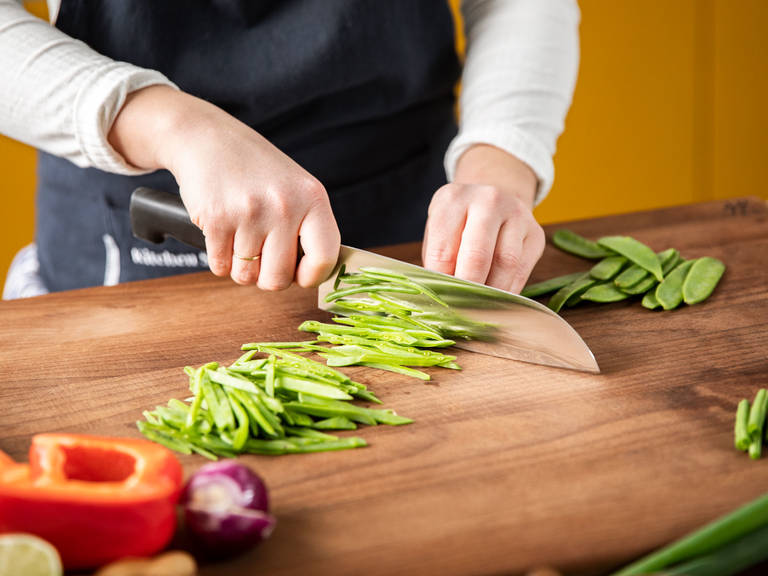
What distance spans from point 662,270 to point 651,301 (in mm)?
137

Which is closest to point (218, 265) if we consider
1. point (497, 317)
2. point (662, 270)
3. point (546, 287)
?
point (497, 317)

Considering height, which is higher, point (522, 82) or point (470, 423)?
point (522, 82)

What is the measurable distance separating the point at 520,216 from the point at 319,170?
0.54 metres

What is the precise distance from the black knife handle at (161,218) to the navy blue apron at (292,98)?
221 millimetres

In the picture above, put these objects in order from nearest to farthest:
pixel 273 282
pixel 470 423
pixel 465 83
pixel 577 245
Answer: pixel 470 423 → pixel 273 282 → pixel 577 245 → pixel 465 83

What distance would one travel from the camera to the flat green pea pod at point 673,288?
1434 mm

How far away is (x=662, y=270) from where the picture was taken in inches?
61.5

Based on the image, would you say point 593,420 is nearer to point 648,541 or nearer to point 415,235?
point 648,541

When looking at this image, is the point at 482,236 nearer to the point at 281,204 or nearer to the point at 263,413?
the point at 281,204

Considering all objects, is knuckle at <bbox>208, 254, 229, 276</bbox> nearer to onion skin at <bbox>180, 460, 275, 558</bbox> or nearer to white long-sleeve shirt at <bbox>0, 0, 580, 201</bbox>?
white long-sleeve shirt at <bbox>0, 0, 580, 201</bbox>

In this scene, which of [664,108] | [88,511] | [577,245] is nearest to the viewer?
[88,511]

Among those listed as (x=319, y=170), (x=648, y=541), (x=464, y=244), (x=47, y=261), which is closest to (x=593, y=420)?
(x=648, y=541)

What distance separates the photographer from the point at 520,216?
1.47 m

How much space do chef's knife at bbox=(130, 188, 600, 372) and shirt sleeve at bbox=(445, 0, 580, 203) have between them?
50cm
